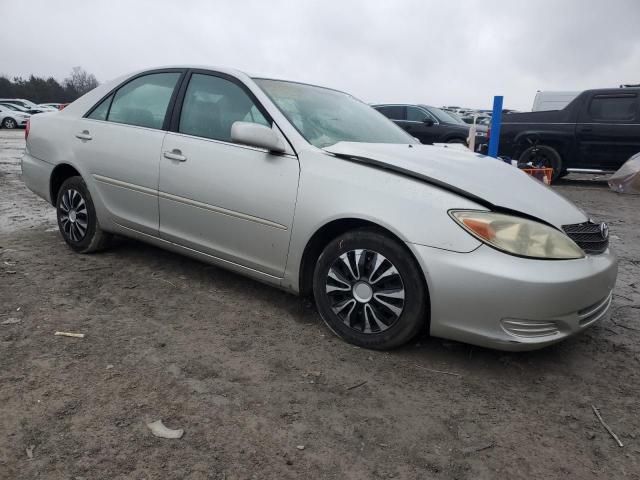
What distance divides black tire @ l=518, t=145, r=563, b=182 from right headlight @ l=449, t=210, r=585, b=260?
8.74 metres

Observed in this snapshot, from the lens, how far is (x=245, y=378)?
8.16 ft

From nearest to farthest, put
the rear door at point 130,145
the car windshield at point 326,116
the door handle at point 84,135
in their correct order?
the car windshield at point 326,116 → the rear door at point 130,145 → the door handle at point 84,135

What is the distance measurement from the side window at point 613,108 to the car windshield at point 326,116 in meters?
7.81

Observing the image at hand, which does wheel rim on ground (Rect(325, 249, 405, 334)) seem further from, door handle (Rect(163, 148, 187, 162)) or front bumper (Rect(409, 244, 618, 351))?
door handle (Rect(163, 148, 187, 162))

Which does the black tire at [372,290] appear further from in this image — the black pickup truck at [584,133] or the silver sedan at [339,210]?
the black pickup truck at [584,133]

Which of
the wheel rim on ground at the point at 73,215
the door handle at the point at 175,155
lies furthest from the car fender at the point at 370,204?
the wheel rim on ground at the point at 73,215

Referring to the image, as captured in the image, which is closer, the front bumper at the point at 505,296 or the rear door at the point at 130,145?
the front bumper at the point at 505,296

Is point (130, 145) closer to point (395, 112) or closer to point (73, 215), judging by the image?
point (73, 215)

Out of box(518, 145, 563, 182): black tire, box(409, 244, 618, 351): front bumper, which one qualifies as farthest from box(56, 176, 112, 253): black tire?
box(518, 145, 563, 182): black tire

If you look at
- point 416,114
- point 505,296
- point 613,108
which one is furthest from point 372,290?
point 416,114

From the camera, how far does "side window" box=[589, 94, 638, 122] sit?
31.9ft

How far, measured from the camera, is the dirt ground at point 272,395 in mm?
1930

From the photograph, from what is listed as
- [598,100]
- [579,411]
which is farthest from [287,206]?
[598,100]

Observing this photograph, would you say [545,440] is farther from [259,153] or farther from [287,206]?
[259,153]
